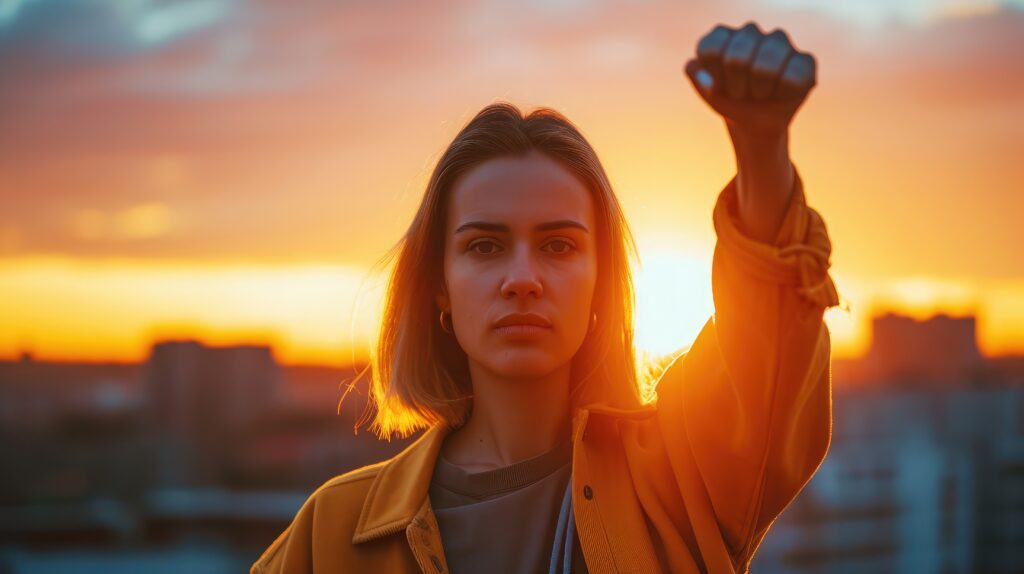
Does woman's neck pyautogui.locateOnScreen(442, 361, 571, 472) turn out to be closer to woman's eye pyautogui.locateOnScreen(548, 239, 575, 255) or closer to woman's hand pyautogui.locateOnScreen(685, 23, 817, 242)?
woman's eye pyautogui.locateOnScreen(548, 239, 575, 255)

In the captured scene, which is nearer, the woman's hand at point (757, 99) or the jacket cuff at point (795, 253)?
the woman's hand at point (757, 99)

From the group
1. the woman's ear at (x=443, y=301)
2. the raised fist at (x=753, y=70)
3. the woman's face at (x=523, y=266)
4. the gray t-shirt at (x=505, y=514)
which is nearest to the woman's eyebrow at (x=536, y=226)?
the woman's face at (x=523, y=266)

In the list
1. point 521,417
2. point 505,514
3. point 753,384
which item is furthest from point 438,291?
point 753,384

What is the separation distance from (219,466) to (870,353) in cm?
5395

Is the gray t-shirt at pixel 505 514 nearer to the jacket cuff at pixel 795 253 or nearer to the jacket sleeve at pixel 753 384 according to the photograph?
the jacket sleeve at pixel 753 384

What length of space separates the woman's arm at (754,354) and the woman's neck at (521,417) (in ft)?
1.29

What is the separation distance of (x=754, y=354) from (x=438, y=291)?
1107mm

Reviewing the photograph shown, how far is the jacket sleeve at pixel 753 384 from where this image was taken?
2.35 metres

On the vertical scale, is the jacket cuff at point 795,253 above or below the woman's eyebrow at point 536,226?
below

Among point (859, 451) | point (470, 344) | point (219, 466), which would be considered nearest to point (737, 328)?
point (470, 344)

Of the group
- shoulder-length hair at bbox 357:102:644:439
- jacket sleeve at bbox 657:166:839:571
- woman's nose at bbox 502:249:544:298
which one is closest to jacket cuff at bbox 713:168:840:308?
jacket sleeve at bbox 657:166:839:571

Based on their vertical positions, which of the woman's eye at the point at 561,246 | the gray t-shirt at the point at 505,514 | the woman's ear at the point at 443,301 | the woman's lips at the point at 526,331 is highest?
the woman's eye at the point at 561,246

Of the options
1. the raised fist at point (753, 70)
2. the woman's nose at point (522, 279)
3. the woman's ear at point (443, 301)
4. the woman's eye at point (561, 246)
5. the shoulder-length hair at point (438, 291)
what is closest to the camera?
the raised fist at point (753, 70)

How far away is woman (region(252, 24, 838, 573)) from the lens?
2.39 m
